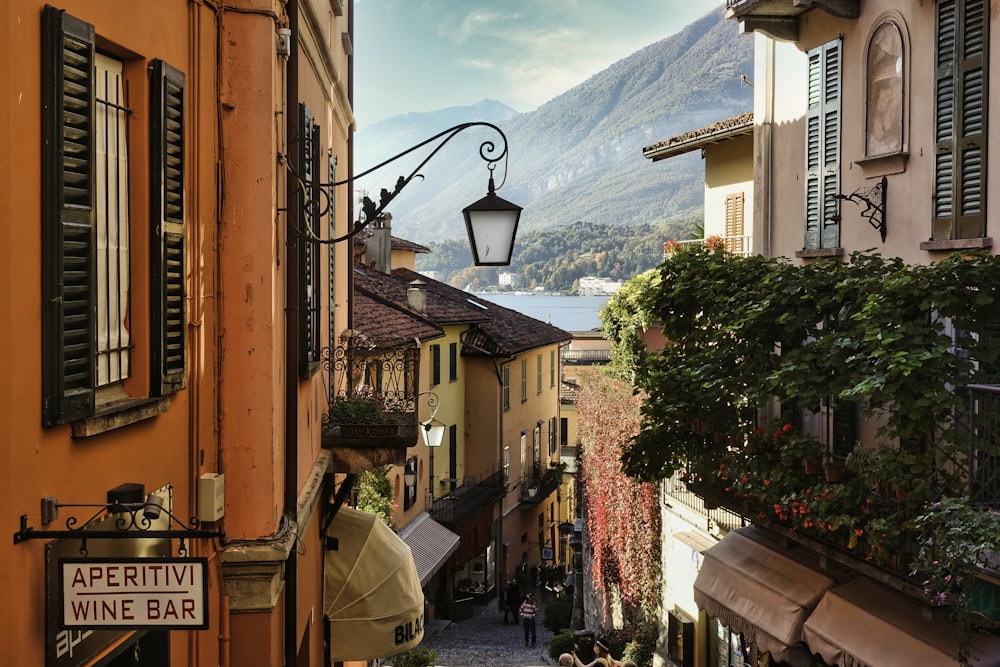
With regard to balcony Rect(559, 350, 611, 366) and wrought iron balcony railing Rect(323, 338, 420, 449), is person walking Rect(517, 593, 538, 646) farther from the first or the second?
balcony Rect(559, 350, 611, 366)

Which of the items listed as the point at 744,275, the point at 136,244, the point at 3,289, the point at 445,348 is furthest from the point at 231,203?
the point at 445,348

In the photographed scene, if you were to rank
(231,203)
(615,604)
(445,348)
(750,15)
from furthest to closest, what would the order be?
(445,348), (615,604), (750,15), (231,203)

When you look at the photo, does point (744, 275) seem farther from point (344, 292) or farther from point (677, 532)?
point (677, 532)

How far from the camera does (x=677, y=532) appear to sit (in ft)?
63.9

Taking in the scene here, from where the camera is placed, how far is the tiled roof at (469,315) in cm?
3038

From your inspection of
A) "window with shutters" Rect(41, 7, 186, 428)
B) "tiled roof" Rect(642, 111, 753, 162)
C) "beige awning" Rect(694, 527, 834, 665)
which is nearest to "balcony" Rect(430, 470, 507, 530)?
"tiled roof" Rect(642, 111, 753, 162)

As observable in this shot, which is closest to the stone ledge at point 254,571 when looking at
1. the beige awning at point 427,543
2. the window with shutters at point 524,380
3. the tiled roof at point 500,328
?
the beige awning at point 427,543

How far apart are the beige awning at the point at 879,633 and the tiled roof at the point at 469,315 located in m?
15.0

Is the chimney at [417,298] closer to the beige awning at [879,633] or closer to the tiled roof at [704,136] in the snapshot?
the tiled roof at [704,136]

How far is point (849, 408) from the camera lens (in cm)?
1415

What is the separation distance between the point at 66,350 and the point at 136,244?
3.68ft

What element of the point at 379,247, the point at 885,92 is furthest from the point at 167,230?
the point at 379,247

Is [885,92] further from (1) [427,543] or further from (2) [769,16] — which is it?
(1) [427,543]

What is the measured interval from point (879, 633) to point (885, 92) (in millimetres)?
6640
